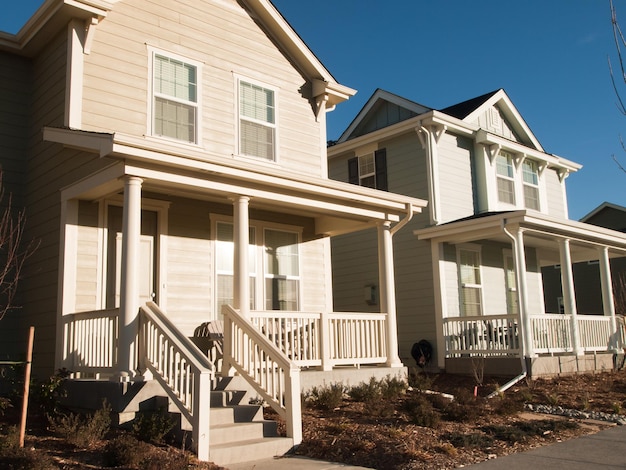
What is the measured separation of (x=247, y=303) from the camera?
9.83 m

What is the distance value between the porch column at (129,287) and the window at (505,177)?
489 inches

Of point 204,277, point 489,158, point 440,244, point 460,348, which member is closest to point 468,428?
point 204,277

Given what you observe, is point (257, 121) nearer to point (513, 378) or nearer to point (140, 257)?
point (140, 257)

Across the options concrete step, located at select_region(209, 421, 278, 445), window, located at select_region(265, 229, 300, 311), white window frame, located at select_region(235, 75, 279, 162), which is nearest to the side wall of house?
white window frame, located at select_region(235, 75, 279, 162)

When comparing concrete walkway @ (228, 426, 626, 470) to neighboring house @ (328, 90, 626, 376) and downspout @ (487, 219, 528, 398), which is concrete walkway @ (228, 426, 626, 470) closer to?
downspout @ (487, 219, 528, 398)

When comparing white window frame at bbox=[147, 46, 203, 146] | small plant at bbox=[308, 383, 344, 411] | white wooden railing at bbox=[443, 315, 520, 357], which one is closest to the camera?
small plant at bbox=[308, 383, 344, 411]

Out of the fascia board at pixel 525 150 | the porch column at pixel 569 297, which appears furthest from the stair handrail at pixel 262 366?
the fascia board at pixel 525 150

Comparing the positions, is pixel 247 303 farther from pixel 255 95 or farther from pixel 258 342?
pixel 255 95

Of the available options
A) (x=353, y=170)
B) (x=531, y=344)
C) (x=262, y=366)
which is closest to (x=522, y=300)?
(x=531, y=344)

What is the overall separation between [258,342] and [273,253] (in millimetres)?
4012

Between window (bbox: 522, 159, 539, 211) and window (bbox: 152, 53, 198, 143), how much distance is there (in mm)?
11493

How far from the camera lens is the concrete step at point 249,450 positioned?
23.3 feet

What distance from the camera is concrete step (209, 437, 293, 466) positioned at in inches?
279

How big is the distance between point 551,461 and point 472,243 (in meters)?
10.1
